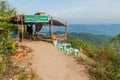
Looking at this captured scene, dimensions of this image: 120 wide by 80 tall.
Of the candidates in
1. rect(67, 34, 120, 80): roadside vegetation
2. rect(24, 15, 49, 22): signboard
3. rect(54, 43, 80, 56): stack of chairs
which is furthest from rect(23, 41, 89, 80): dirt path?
rect(24, 15, 49, 22): signboard

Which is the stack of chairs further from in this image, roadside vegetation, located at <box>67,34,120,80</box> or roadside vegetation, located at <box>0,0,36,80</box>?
roadside vegetation, located at <box>0,0,36,80</box>

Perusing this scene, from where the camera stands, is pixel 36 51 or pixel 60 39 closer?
pixel 36 51

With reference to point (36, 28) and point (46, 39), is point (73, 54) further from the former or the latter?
point (36, 28)

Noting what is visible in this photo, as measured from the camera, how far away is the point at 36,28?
2584 cm

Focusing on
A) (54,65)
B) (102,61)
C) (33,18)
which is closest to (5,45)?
(54,65)

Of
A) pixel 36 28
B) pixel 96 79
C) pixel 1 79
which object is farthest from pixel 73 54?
pixel 1 79

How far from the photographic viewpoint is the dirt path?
606 inches

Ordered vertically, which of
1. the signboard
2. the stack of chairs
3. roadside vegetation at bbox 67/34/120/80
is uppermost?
the signboard

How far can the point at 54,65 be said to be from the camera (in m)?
16.8

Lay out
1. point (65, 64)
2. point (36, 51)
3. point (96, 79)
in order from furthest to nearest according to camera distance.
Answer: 1. point (36, 51)
2. point (65, 64)
3. point (96, 79)

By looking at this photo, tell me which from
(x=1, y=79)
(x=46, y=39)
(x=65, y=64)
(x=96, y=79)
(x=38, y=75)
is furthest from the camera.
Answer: (x=46, y=39)

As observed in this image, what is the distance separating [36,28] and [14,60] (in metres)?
9.61

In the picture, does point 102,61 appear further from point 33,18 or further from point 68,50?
point 33,18

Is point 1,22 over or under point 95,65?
over
